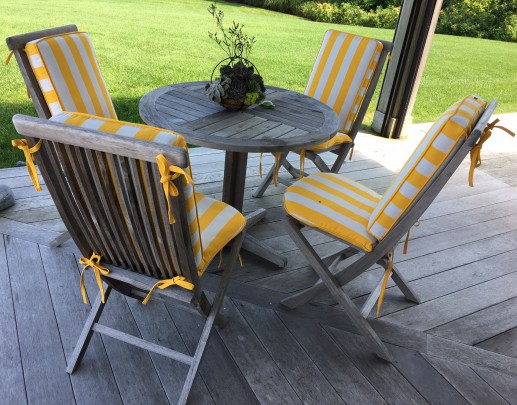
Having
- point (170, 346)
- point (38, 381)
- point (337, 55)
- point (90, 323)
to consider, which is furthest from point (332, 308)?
point (337, 55)

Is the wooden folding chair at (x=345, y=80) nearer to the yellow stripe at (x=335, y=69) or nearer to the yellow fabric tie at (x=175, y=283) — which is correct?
the yellow stripe at (x=335, y=69)

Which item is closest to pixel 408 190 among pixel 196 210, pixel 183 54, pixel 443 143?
pixel 443 143

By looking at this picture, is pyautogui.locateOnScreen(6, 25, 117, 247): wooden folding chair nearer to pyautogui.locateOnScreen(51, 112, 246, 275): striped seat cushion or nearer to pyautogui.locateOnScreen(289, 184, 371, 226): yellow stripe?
pyautogui.locateOnScreen(51, 112, 246, 275): striped seat cushion

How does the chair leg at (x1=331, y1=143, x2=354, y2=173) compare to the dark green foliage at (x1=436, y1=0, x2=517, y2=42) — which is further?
the dark green foliage at (x1=436, y1=0, x2=517, y2=42)

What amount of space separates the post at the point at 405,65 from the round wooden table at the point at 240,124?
1.86m

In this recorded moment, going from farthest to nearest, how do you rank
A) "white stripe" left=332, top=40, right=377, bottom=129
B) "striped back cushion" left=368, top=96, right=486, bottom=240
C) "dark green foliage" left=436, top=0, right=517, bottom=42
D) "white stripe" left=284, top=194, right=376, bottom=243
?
"dark green foliage" left=436, top=0, right=517, bottom=42
"white stripe" left=332, top=40, right=377, bottom=129
"white stripe" left=284, top=194, right=376, bottom=243
"striped back cushion" left=368, top=96, right=486, bottom=240

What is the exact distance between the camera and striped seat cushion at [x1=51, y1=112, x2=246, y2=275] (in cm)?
118

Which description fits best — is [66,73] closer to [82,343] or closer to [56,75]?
[56,75]

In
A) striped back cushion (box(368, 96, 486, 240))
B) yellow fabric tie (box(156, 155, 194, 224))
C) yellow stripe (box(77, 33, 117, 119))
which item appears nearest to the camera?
yellow fabric tie (box(156, 155, 194, 224))

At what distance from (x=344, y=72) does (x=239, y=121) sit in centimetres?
117

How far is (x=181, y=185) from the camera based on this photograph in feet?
3.99

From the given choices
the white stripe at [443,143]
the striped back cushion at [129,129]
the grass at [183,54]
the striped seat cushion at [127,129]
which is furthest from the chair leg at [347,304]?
the grass at [183,54]

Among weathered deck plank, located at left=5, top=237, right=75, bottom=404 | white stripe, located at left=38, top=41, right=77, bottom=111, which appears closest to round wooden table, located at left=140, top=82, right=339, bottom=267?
white stripe, located at left=38, top=41, right=77, bottom=111

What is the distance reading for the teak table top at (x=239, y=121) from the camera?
74.9 inches
